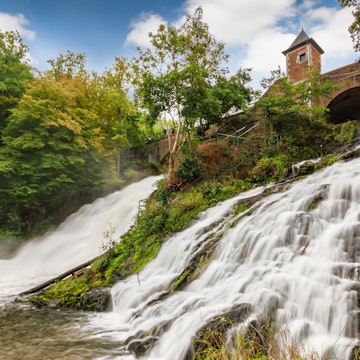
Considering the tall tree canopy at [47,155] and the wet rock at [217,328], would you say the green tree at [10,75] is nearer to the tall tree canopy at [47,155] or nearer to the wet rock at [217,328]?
the tall tree canopy at [47,155]

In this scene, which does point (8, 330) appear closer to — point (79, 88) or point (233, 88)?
point (233, 88)

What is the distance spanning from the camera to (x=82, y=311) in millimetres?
6875

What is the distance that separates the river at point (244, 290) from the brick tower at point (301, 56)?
66.3 feet

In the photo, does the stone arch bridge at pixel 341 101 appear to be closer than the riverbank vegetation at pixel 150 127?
No

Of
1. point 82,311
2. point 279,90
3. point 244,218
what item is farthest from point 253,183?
point 82,311

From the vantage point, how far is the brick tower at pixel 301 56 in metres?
26.0

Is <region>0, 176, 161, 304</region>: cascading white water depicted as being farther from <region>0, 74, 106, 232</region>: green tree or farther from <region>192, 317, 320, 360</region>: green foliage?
<region>192, 317, 320, 360</region>: green foliage

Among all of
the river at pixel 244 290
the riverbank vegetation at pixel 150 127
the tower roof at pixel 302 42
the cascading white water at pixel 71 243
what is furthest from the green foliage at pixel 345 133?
the tower roof at pixel 302 42

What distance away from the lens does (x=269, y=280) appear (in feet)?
16.1

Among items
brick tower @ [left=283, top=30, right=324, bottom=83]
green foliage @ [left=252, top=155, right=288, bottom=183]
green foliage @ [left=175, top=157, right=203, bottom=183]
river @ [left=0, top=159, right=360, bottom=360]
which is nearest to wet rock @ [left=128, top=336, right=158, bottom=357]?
river @ [left=0, top=159, right=360, bottom=360]

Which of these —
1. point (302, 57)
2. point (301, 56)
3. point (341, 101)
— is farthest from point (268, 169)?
point (301, 56)

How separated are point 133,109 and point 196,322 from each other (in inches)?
795

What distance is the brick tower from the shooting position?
2595cm

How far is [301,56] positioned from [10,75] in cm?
2219
